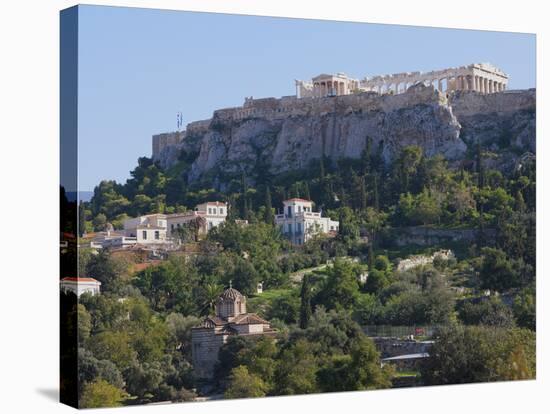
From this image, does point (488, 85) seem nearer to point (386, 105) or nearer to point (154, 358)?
point (386, 105)

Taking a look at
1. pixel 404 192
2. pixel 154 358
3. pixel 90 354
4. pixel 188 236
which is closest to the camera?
pixel 90 354

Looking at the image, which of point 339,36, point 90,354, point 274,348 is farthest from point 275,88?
point 90,354

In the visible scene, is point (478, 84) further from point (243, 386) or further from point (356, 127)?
point (243, 386)

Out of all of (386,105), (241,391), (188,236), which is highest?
(386,105)

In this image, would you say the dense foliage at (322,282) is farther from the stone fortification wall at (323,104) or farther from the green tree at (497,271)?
the stone fortification wall at (323,104)

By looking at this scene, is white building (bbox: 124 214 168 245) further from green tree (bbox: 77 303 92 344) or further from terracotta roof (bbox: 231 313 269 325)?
green tree (bbox: 77 303 92 344)

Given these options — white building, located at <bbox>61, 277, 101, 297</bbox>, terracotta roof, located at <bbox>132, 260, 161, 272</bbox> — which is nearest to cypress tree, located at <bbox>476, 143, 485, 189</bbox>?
terracotta roof, located at <bbox>132, 260, 161, 272</bbox>

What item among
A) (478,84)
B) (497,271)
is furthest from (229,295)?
(478,84)

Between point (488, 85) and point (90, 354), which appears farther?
point (488, 85)
